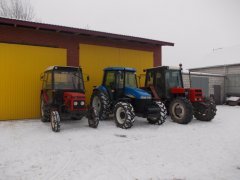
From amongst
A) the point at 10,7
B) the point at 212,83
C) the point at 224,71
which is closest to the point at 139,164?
the point at 212,83

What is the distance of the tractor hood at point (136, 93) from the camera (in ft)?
29.3

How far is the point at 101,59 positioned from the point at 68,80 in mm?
3739

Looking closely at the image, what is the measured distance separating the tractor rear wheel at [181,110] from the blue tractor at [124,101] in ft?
2.33

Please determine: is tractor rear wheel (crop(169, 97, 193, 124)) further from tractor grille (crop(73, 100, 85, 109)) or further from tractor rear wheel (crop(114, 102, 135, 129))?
tractor grille (crop(73, 100, 85, 109))

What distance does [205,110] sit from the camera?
10320 mm

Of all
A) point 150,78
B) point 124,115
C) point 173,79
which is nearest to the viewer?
point 124,115

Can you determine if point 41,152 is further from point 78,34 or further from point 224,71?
point 224,71

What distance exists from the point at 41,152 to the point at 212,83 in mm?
17824

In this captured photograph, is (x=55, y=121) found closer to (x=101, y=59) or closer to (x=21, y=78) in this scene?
(x=21, y=78)

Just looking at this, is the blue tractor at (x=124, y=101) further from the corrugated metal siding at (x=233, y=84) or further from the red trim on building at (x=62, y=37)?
the corrugated metal siding at (x=233, y=84)

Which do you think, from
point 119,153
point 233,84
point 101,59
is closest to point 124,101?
point 119,153

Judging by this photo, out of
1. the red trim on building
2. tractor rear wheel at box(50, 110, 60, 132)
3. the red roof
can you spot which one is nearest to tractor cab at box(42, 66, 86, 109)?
tractor rear wheel at box(50, 110, 60, 132)

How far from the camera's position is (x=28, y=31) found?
1080cm

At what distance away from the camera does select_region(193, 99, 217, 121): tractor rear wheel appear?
10.2 metres
